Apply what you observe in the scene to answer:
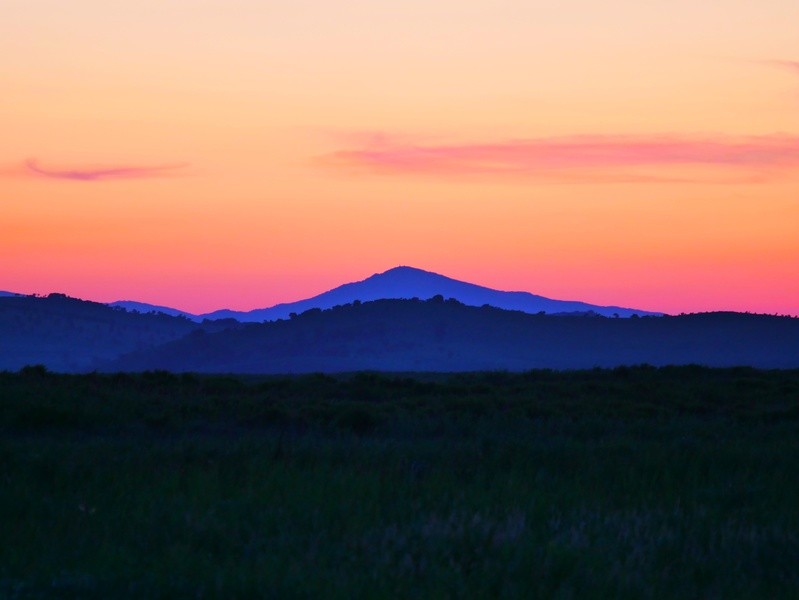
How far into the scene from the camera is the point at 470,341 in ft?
262

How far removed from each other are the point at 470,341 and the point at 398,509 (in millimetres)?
69470

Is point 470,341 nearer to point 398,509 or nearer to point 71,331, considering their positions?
point 71,331

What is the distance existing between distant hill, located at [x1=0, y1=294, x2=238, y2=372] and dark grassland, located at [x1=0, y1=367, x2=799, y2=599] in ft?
214

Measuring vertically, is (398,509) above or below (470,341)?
below

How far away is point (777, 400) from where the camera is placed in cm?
2984

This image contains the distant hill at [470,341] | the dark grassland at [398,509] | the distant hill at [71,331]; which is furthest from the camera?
the distant hill at [71,331]

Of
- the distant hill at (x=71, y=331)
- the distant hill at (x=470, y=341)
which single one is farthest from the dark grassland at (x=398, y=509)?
the distant hill at (x=71, y=331)

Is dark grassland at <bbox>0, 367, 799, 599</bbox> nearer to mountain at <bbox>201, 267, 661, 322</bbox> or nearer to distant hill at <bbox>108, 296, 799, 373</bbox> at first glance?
distant hill at <bbox>108, 296, 799, 373</bbox>

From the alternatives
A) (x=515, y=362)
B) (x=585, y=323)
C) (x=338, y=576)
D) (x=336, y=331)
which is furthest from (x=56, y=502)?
(x=585, y=323)

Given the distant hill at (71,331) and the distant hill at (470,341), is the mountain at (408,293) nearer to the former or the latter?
the distant hill at (71,331)

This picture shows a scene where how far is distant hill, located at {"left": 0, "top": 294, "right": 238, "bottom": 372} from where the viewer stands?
273 feet

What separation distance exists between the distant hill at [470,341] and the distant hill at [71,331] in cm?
639

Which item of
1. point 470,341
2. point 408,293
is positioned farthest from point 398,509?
point 408,293

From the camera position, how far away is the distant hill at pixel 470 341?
74.2 m
